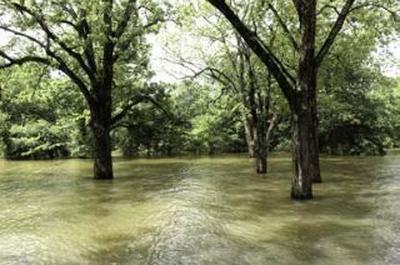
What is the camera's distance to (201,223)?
1114 cm

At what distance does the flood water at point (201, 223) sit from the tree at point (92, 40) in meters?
3.89

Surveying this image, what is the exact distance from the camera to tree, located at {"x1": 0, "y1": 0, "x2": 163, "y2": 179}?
18938 millimetres

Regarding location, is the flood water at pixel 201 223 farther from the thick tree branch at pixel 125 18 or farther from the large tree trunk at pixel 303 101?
the thick tree branch at pixel 125 18

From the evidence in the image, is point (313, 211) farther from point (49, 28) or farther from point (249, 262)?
point (49, 28)

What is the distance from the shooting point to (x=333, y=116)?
3822 cm

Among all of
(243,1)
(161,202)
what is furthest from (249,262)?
(243,1)

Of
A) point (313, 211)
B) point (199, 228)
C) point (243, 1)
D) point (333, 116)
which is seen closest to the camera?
point (199, 228)

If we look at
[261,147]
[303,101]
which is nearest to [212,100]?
[261,147]

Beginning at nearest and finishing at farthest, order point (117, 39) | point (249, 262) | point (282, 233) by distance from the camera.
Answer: point (249, 262), point (282, 233), point (117, 39)

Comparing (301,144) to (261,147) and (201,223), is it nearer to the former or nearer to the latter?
(201,223)

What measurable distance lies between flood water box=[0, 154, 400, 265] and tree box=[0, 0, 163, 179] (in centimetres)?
389

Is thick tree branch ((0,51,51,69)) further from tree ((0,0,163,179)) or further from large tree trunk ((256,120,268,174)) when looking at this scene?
large tree trunk ((256,120,268,174))

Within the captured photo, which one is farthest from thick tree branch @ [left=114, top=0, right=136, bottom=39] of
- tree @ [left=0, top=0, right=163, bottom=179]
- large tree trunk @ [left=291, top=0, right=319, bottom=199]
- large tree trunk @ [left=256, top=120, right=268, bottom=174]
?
large tree trunk @ [left=291, top=0, right=319, bottom=199]

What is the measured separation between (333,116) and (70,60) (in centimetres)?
2232
